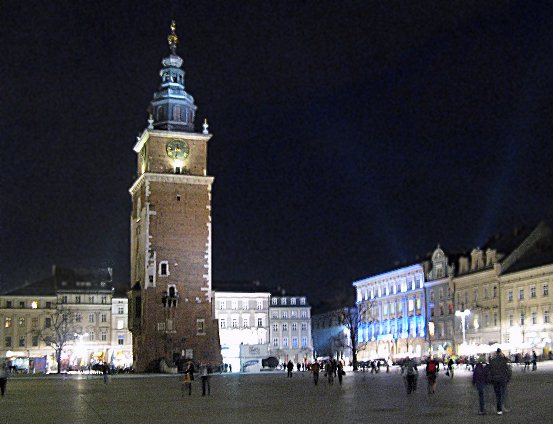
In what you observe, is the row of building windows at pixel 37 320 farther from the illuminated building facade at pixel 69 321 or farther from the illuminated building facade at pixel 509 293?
the illuminated building facade at pixel 509 293

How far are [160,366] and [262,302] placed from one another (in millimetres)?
59310

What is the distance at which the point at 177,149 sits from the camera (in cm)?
8631

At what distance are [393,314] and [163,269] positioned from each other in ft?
175

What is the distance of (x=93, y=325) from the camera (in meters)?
131

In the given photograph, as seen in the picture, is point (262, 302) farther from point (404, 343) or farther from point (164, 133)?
point (164, 133)

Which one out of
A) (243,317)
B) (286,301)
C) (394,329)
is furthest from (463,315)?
(286,301)

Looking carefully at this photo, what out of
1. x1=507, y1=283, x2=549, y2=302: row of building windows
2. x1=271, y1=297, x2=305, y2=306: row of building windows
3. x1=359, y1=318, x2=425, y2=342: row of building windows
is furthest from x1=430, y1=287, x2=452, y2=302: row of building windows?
x1=271, y1=297, x2=305, y2=306: row of building windows

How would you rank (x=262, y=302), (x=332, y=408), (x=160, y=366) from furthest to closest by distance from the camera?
(x=262, y=302) → (x=160, y=366) → (x=332, y=408)

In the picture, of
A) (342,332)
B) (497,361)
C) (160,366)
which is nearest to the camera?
(497,361)

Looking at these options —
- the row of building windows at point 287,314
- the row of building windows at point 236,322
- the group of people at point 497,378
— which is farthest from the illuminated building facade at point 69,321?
the group of people at point 497,378

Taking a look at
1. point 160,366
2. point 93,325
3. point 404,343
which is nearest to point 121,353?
point 93,325

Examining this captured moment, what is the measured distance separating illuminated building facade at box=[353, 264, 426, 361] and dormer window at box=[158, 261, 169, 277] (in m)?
41.7

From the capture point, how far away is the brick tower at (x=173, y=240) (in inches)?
3255

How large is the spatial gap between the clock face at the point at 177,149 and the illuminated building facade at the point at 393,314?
4386 centimetres
